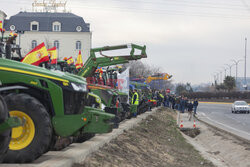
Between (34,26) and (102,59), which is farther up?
(34,26)

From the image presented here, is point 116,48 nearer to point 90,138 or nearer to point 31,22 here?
point 90,138

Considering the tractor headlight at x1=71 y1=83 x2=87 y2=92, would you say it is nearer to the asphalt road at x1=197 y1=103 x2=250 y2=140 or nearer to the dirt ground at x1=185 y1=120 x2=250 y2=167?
the dirt ground at x1=185 y1=120 x2=250 y2=167

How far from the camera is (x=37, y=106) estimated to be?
772 cm

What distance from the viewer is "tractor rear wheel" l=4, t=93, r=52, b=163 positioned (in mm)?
7637

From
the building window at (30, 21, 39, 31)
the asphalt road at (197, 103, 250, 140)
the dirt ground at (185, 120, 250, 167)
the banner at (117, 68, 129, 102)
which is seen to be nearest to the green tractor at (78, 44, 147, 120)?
the banner at (117, 68, 129, 102)

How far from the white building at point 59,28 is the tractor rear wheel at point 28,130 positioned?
220 ft

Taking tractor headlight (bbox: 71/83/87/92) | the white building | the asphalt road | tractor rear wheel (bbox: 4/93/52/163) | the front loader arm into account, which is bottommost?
the asphalt road

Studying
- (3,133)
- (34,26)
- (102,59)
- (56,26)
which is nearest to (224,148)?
(102,59)

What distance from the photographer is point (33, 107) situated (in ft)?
25.2

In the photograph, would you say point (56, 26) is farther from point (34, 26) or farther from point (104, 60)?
point (104, 60)

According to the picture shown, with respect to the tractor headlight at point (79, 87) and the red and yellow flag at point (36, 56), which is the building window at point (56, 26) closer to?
the red and yellow flag at point (36, 56)

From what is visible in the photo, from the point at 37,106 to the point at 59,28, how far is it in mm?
70562

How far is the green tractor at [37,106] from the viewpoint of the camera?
766 cm

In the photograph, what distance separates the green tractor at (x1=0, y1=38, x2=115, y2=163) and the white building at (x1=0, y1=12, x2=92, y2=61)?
218 feet
